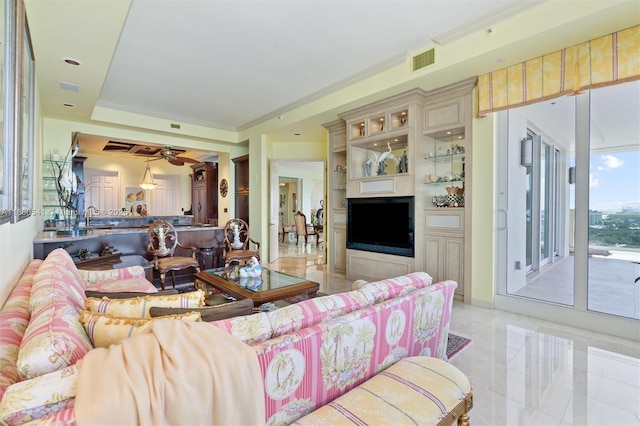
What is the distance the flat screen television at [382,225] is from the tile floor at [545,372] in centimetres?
123

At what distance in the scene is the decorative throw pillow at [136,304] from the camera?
50.4 inches

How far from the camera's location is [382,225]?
4496 millimetres

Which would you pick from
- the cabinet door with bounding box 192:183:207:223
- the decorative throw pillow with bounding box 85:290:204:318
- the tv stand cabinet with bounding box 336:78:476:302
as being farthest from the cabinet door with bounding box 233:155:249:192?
the decorative throw pillow with bounding box 85:290:204:318

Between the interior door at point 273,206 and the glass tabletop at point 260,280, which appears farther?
the interior door at point 273,206

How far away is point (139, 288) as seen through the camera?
2670 mm

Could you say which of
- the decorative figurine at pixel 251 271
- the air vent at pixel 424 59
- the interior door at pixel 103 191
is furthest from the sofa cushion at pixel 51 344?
the interior door at pixel 103 191

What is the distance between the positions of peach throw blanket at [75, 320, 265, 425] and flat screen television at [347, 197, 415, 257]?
3498mm

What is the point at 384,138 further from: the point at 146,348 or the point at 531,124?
the point at 146,348

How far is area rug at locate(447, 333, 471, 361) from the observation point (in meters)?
2.48

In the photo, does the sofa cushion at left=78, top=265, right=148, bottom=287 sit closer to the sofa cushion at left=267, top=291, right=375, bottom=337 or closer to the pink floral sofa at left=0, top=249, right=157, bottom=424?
the pink floral sofa at left=0, top=249, right=157, bottom=424

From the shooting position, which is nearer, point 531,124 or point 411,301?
point 411,301

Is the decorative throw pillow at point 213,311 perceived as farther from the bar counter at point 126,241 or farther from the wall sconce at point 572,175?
the wall sconce at point 572,175

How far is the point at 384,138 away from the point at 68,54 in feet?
12.1

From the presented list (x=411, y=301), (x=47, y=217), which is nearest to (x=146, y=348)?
(x=411, y=301)
